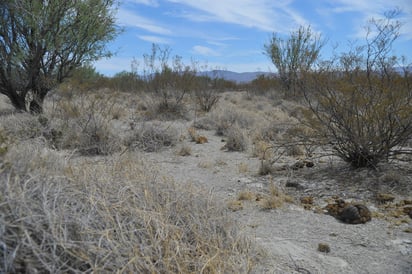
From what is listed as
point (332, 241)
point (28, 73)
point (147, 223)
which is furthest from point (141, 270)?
point (28, 73)

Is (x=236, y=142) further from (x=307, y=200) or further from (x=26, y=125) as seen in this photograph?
(x=26, y=125)

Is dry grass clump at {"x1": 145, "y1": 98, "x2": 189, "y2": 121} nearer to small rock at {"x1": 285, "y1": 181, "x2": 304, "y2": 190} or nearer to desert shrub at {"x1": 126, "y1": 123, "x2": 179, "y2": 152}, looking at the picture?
desert shrub at {"x1": 126, "y1": 123, "x2": 179, "y2": 152}

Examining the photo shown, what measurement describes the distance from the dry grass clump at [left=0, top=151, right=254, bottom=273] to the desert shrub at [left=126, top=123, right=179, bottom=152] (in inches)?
204

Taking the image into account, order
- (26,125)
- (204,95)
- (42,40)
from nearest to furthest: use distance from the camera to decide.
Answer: (26,125), (42,40), (204,95)

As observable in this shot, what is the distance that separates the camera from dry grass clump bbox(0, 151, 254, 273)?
208 centimetres

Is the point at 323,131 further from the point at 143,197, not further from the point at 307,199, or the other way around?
the point at 143,197

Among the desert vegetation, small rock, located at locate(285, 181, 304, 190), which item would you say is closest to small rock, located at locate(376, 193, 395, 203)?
the desert vegetation

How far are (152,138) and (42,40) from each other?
5.40 m

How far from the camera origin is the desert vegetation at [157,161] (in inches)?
89.4

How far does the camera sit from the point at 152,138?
29.1ft

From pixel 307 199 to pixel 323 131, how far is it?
1.92 metres

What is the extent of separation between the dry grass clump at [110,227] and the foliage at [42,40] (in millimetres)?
9318

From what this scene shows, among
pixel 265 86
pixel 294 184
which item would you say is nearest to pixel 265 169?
pixel 294 184

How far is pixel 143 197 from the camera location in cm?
299
